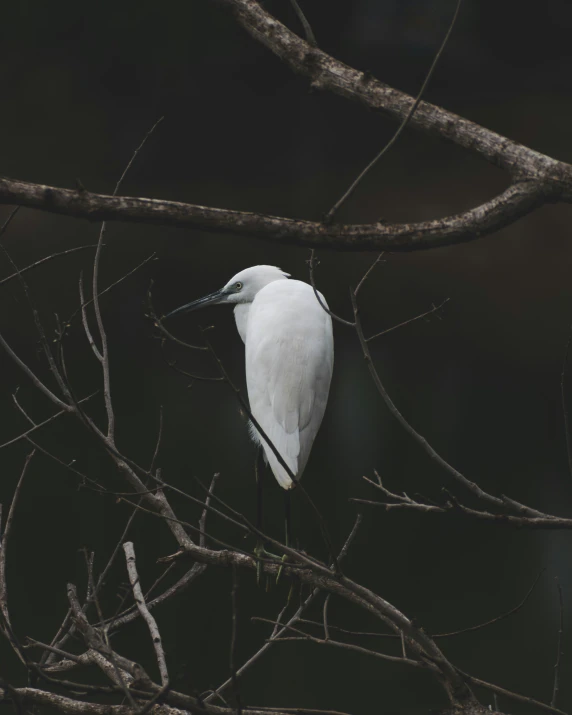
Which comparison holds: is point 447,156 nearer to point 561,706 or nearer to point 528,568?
point 528,568

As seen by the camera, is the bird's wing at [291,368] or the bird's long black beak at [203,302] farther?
the bird's long black beak at [203,302]

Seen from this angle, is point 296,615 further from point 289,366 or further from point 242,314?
point 242,314

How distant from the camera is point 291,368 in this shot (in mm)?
1532

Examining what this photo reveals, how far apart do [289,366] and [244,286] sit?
0.26 m

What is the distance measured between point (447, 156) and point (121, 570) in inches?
90.0

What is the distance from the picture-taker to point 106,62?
3820 millimetres

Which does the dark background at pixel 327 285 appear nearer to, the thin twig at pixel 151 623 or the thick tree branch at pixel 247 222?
the thin twig at pixel 151 623

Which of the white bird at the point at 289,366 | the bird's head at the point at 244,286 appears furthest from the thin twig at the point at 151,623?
the bird's head at the point at 244,286

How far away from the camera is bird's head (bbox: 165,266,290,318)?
1.69 metres

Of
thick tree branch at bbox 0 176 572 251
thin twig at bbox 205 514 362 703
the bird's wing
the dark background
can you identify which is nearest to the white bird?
the bird's wing

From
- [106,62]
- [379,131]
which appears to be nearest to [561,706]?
[379,131]

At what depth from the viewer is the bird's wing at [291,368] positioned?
1.51 meters

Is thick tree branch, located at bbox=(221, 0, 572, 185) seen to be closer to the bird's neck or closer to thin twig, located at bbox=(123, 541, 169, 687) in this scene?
thin twig, located at bbox=(123, 541, 169, 687)

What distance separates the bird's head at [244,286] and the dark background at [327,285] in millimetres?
1716
